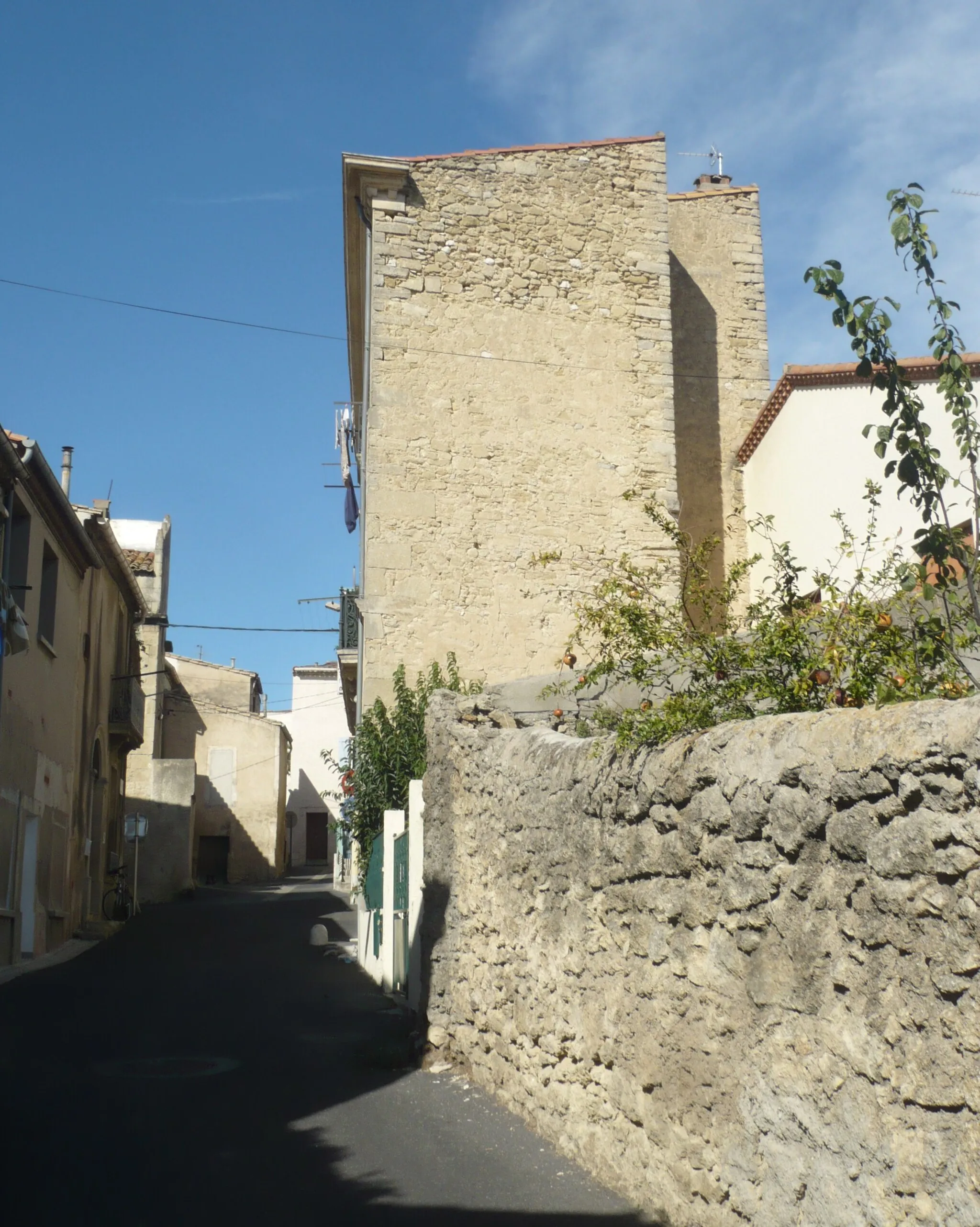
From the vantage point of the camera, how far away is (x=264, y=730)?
132 feet

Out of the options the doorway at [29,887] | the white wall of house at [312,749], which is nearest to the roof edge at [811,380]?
the doorway at [29,887]

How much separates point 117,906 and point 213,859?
17390 millimetres

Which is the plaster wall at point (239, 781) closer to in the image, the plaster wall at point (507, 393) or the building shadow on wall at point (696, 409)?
the building shadow on wall at point (696, 409)

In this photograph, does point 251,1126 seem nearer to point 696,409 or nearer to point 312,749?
point 696,409

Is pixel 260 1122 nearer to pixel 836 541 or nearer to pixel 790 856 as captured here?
pixel 790 856

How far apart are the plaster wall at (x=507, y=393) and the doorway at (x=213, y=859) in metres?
27.3

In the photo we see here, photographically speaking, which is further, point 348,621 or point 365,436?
point 348,621

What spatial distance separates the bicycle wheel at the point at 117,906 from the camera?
73.0 ft

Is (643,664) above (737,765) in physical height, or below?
above

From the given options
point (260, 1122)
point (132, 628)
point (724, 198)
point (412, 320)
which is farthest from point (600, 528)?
point (132, 628)

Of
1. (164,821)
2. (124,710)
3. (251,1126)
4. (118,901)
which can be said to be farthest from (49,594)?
(164,821)

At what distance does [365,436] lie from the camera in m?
14.4

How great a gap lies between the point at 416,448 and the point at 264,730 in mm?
27412

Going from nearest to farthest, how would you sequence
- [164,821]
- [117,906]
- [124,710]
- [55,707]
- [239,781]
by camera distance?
[55,707]
[117,906]
[124,710]
[164,821]
[239,781]
